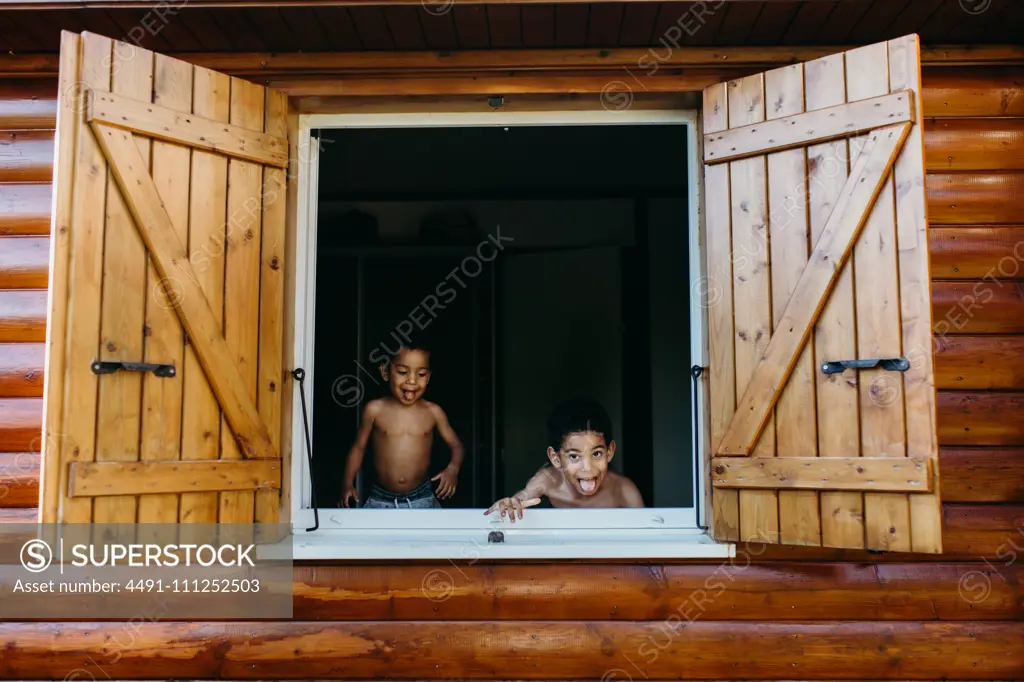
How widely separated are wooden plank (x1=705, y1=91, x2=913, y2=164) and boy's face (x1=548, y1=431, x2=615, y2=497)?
4.24 ft

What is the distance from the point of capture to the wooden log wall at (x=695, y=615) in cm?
289

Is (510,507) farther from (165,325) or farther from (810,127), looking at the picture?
(810,127)

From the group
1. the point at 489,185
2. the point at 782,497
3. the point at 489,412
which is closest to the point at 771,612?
the point at 782,497

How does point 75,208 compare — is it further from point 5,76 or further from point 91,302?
point 5,76

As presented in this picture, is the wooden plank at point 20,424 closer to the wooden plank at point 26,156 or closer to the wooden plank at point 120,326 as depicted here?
the wooden plank at point 120,326

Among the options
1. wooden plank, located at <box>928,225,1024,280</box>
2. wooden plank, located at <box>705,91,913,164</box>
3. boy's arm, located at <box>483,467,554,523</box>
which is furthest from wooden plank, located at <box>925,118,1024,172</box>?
boy's arm, located at <box>483,467,554,523</box>

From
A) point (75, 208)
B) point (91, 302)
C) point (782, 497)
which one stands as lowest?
point (782, 497)

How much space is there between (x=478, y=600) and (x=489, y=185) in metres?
3.50

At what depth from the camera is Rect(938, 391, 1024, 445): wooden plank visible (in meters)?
2.99

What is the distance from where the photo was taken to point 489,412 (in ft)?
19.1

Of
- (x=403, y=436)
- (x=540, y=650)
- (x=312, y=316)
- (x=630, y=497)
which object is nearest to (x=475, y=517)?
(x=540, y=650)

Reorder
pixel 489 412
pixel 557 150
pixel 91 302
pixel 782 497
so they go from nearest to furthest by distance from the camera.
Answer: pixel 91 302 < pixel 782 497 < pixel 557 150 < pixel 489 412

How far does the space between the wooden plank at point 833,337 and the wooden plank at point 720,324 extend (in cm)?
27

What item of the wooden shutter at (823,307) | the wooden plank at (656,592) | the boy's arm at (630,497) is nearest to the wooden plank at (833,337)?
the wooden shutter at (823,307)
